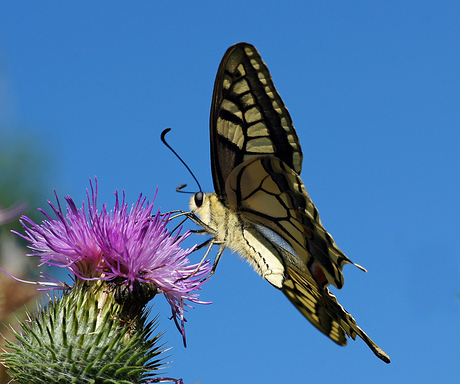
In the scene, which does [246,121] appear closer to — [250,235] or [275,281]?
[250,235]

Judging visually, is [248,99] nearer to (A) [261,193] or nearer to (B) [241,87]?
(B) [241,87]

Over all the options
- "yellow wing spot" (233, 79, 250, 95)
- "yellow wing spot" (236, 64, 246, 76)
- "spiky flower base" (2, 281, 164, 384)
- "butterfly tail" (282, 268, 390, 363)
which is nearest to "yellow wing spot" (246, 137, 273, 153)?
"yellow wing spot" (233, 79, 250, 95)

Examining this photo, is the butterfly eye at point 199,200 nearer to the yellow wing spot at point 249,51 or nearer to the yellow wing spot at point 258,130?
Answer: the yellow wing spot at point 258,130

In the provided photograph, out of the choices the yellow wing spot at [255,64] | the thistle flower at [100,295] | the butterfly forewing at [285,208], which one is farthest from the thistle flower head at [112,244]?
the yellow wing spot at [255,64]

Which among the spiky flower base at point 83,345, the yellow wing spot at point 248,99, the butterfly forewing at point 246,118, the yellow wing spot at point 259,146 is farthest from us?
the yellow wing spot at point 259,146

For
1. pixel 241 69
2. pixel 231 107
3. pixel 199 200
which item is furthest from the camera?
pixel 199 200

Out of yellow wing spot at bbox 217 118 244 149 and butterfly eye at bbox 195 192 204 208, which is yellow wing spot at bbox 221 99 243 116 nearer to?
yellow wing spot at bbox 217 118 244 149

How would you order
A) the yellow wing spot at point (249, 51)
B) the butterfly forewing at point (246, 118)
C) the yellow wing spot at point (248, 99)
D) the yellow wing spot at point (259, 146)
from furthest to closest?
the yellow wing spot at point (259, 146), the yellow wing spot at point (248, 99), the butterfly forewing at point (246, 118), the yellow wing spot at point (249, 51)

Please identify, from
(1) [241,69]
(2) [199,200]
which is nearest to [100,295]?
(2) [199,200]
